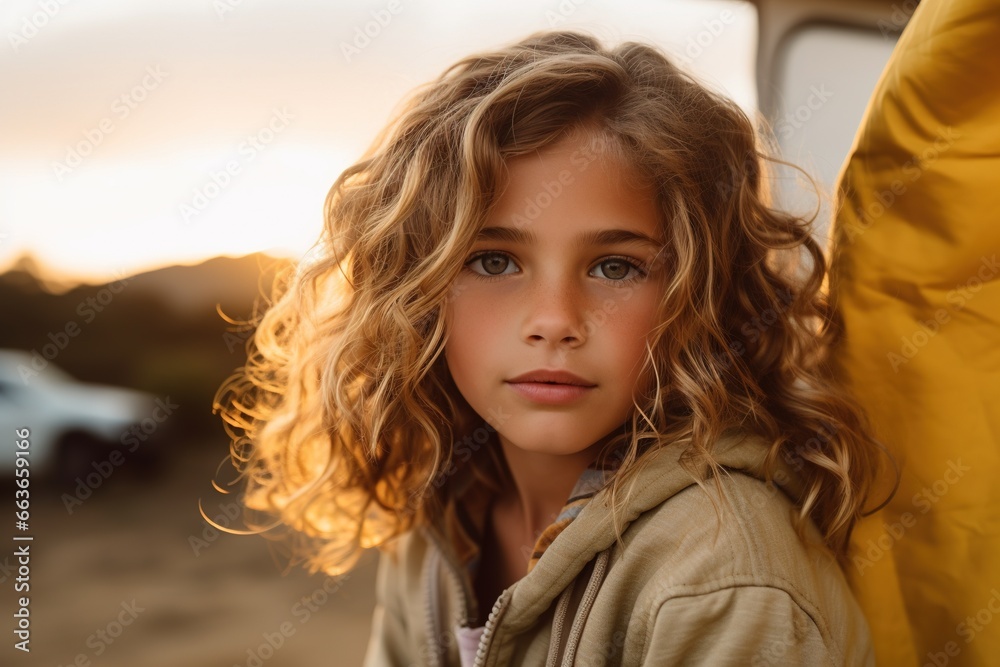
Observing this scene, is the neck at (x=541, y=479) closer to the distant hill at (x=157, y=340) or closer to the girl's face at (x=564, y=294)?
the girl's face at (x=564, y=294)

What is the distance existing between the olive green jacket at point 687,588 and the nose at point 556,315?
0.18 m

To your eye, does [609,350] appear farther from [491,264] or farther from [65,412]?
[65,412]

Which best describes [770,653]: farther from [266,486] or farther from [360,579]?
[360,579]

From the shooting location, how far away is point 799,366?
3.42ft

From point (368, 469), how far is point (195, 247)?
90 cm

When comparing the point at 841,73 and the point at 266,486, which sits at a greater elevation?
the point at 841,73

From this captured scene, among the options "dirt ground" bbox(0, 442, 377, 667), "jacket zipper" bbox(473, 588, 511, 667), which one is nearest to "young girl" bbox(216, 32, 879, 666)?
"jacket zipper" bbox(473, 588, 511, 667)

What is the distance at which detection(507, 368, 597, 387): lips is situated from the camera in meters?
0.99

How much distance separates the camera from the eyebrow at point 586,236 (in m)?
1.00

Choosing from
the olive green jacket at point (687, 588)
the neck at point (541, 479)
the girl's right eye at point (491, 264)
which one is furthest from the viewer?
the neck at point (541, 479)

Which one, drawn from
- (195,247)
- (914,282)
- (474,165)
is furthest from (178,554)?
(914,282)

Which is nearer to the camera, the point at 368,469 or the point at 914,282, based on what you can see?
the point at 914,282

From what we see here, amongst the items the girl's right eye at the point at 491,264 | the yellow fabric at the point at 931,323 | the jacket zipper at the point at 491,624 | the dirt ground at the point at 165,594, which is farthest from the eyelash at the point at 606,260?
the dirt ground at the point at 165,594

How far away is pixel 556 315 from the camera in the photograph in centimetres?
97
